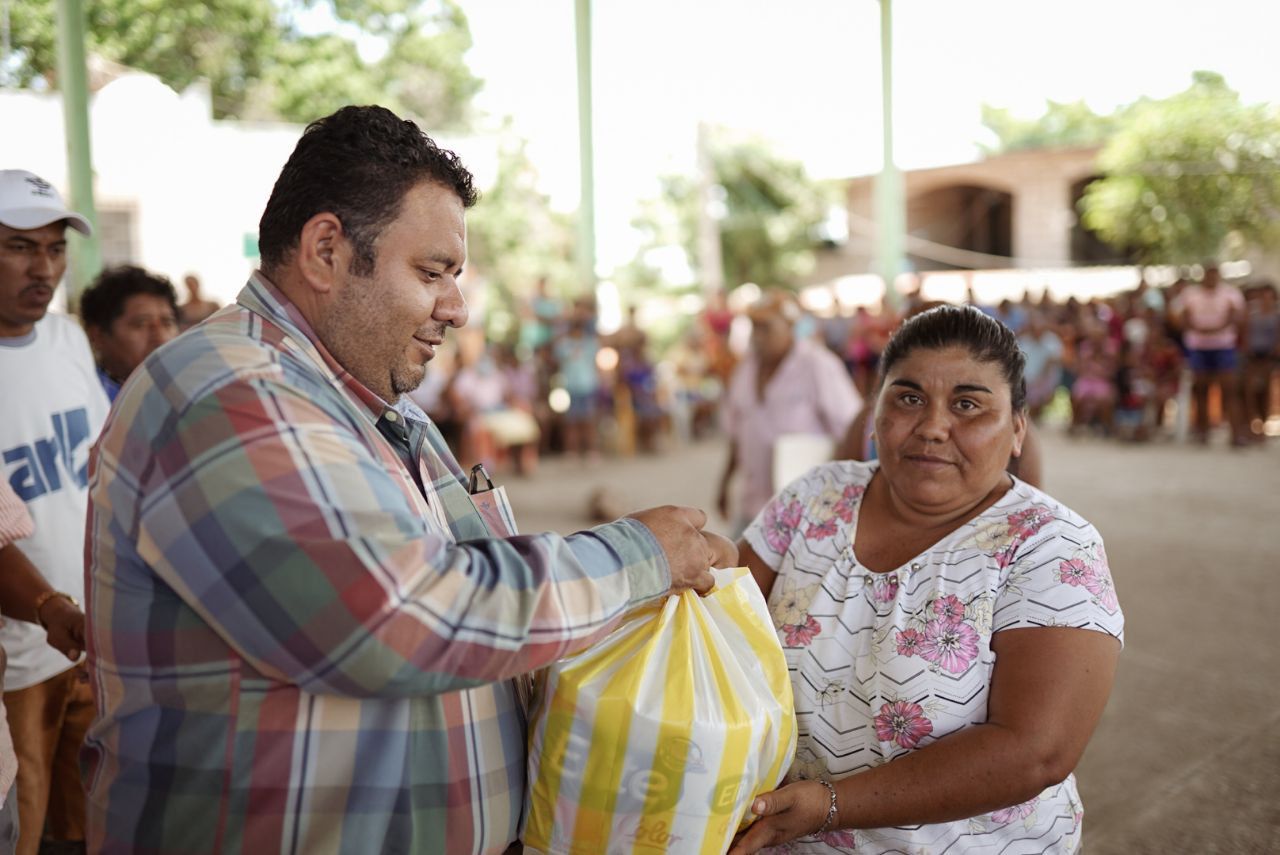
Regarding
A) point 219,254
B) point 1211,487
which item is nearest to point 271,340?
point 219,254

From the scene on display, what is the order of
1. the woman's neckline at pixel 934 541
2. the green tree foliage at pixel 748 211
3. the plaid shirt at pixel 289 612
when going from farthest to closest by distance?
the green tree foliage at pixel 748 211
the woman's neckline at pixel 934 541
the plaid shirt at pixel 289 612

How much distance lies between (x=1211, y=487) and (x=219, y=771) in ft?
31.9

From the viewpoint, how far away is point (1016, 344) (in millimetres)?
2066

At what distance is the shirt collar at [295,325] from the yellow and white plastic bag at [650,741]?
0.49 m

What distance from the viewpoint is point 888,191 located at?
13.5m

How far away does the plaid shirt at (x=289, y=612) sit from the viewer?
3.91 ft

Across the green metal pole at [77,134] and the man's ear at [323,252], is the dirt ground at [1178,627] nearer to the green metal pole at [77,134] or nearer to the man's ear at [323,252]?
the man's ear at [323,252]

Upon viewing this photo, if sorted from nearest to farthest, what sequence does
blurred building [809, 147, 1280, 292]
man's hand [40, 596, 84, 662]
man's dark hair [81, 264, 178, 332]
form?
man's hand [40, 596, 84, 662] < man's dark hair [81, 264, 178, 332] < blurred building [809, 147, 1280, 292]

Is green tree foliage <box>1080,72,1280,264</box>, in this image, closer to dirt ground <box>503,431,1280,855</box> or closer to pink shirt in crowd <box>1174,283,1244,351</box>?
pink shirt in crowd <box>1174,283,1244,351</box>

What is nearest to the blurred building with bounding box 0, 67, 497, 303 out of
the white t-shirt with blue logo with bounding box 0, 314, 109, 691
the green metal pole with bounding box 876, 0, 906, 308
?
the white t-shirt with blue logo with bounding box 0, 314, 109, 691

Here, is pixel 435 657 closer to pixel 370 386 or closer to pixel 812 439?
pixel 370 386

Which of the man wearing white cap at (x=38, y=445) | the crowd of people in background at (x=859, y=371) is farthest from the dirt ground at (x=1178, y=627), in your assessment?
the man wearing white cap at (x=38, y=445)

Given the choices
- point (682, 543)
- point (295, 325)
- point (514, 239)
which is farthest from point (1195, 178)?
point (295, 325)

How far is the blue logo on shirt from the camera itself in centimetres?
256
